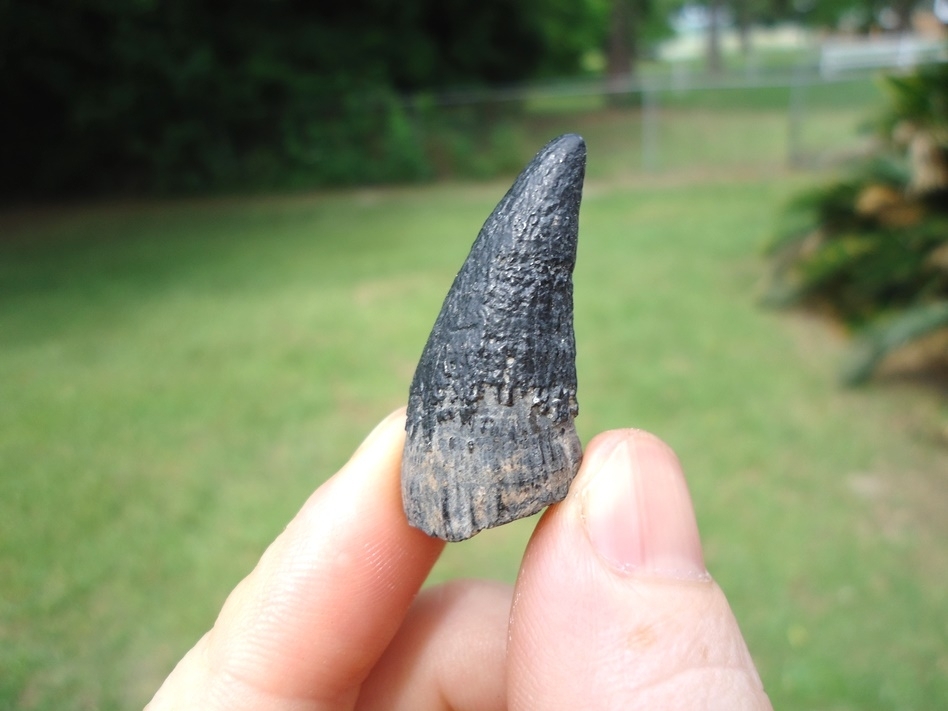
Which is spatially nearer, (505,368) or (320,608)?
(505,368)

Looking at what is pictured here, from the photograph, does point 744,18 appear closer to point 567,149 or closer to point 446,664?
point 567,149

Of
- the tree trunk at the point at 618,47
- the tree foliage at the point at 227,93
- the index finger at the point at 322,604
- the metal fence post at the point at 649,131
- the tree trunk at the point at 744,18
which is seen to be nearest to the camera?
the index finger at the point at 322,604

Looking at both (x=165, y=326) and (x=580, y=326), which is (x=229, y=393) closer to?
(x=165, y=326)

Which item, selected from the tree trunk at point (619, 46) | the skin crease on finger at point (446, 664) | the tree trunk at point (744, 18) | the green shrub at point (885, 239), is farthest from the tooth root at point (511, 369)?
the tree trunk at point (744, 18)

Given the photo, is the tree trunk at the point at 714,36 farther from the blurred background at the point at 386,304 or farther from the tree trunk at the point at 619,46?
the blurred background at the point at 386,304

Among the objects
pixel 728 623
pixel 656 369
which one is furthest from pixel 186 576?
pixel 656 369

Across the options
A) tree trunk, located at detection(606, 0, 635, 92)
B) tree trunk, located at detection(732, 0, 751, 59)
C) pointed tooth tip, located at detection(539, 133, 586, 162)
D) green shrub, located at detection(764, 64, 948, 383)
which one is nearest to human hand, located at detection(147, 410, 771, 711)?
pointed tooth tip, located at detection(539, 133, 586, 162)

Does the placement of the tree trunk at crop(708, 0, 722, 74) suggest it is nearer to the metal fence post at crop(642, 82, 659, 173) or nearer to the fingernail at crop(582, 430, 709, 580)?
the metal fence post at crop(642, 82, 659, 173)
